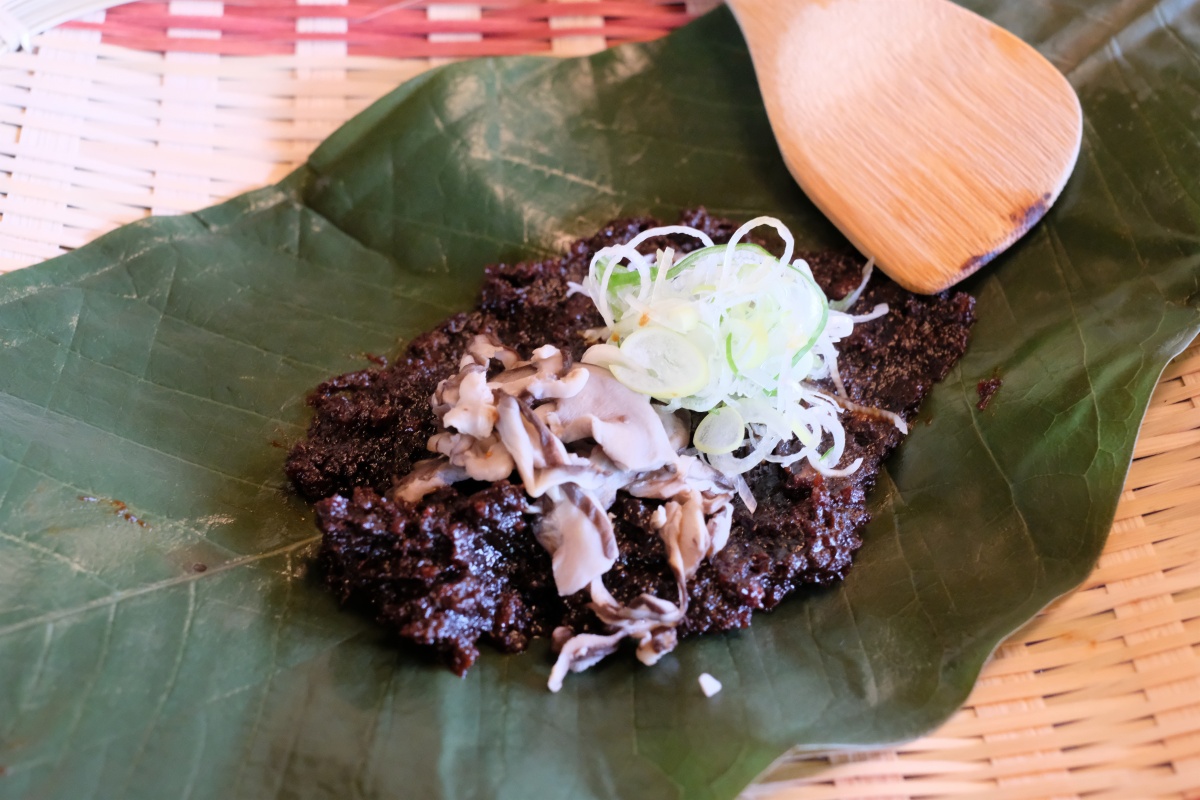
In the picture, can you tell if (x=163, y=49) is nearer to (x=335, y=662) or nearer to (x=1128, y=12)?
(x=335, y=662)

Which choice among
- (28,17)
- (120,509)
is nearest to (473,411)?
(120,509)

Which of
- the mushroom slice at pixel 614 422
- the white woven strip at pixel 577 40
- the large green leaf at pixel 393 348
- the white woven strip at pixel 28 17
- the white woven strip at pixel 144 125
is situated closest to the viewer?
the large green leaf at pixel 393 348

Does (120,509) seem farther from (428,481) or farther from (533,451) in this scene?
(533,451)

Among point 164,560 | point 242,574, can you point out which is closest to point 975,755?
point 242,574

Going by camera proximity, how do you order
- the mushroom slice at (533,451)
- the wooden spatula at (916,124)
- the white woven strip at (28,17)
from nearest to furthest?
the mushroom slice at (533,451) < the wooden spatula at (916,124) < the white woven strip at (28,17)

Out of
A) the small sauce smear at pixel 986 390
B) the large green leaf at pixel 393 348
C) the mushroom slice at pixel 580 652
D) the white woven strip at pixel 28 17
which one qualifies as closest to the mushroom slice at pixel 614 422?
the mushroom slice at pixel 580 652

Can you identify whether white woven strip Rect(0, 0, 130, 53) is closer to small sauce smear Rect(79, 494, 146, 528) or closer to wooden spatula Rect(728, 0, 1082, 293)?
small sauce smear Rect(79, 494, 146, 528)

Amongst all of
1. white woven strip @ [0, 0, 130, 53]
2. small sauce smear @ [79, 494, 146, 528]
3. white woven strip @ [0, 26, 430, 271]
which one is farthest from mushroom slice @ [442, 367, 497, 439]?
white woven strip @ [0, 0, 130, 53]

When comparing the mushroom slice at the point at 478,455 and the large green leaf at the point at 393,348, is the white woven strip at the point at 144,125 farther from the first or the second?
the mushroom slice at the point at 478,455
